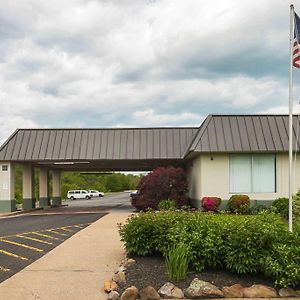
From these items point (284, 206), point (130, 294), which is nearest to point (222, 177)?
point (284, 206)

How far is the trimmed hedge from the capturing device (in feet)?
24.2

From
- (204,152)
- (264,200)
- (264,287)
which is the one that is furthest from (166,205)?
(264,287)

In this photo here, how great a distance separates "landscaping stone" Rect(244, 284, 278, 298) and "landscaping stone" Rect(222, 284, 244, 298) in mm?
85

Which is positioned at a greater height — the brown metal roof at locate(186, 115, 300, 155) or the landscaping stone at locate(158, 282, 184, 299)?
the brown metal roof at locate(186, 115, 300, 155)

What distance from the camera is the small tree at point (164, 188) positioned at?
24.0m

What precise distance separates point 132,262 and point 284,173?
15.1 m

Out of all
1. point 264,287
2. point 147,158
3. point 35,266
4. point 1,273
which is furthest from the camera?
point 147,158

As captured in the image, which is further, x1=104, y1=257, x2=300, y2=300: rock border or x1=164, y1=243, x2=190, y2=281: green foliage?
x1=164, y1=243, x2=190, y2=281: green foliage

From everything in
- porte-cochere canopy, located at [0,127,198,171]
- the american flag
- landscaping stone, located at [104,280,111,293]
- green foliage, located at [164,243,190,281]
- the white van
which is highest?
the american flag

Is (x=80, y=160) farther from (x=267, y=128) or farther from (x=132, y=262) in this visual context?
(x=132, y=262)

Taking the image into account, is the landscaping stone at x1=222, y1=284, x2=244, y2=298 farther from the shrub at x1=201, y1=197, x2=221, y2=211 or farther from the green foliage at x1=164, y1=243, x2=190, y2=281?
the shrub at x1=201, y1=197, x2=221, y2=211

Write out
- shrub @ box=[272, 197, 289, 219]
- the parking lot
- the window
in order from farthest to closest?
the window, shrub @ box=[272, 197, 289, 219], the parking lot

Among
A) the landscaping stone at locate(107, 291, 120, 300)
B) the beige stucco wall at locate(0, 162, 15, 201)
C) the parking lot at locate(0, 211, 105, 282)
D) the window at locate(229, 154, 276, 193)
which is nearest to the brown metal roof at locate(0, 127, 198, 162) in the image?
the beige stucco wall at locate(0, 162, 15, 201)

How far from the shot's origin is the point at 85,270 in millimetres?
9094
